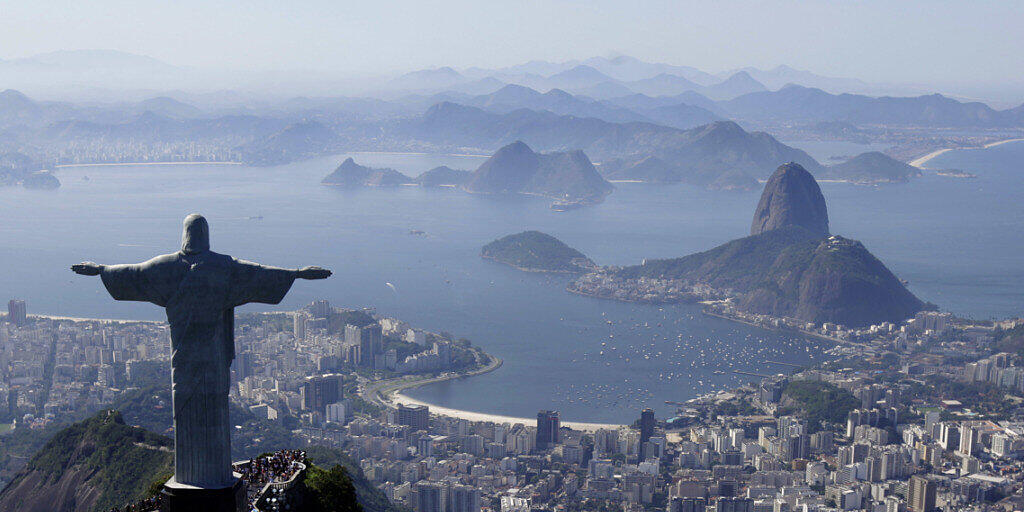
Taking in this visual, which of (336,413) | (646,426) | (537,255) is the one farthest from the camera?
(537,255)

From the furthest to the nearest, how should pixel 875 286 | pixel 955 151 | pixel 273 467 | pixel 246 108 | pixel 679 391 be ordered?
1. pixel 246 108
2. pixel 955 151
3. pixel 875 286
4. pixel 679 391
5. pixel 273 467

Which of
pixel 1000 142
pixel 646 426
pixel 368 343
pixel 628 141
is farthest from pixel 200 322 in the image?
pixel 1000 142

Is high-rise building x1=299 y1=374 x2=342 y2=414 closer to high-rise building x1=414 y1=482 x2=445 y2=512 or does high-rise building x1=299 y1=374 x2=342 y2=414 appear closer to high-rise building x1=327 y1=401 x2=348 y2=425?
high-rise building x1=327 y1=401 x2=348 y2=425

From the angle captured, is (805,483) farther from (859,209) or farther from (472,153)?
(472,153)

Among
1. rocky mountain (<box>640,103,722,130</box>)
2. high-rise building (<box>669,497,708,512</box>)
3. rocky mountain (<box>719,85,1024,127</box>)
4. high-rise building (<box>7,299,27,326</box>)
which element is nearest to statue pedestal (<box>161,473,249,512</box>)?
high-rise building (<box>669,497,708,512</box>)

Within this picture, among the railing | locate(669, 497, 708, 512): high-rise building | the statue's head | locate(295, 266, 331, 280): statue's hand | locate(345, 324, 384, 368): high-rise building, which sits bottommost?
locate(669, 497, 708, 512): high-rise building

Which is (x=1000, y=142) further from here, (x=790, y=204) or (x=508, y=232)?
(x=790, y=204)

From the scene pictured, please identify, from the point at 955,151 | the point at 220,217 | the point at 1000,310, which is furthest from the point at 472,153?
the point at 1000,310
